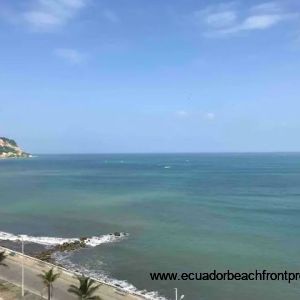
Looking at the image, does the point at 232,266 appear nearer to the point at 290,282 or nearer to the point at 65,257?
the point at 290,282

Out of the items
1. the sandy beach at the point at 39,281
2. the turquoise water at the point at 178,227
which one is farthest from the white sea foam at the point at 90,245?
the sandy beach at the point at 39,281

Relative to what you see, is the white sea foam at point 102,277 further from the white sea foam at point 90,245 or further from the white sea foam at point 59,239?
the white sea foam at point 59,239

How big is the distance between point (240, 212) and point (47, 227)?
43795 mm

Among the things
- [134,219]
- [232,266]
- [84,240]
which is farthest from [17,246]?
[232,266]

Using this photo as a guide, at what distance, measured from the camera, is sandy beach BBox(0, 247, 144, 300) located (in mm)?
44500

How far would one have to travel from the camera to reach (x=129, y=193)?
142m

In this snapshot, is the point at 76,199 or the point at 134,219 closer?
the point at 134,219

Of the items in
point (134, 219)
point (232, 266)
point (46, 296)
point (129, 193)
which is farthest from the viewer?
point (129, 193)

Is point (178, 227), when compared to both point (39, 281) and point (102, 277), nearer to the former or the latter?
point (102, 277)

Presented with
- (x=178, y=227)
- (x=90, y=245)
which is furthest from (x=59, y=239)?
(x=178, y=227)

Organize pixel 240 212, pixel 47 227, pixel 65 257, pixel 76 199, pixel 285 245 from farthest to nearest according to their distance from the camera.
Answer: pixel 76 199, pixel 240 212, pixel 47 227, pixel 285 245, pixel 65 257

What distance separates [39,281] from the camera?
49.0 metres

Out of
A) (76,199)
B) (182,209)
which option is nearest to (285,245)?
(182,209)

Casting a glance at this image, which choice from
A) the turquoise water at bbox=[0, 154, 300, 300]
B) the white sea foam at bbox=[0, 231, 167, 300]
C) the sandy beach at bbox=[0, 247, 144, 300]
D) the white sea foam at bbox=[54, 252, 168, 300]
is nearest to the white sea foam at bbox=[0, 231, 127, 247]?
the white sea foam at bbox=[0, 231, 167, 300]
